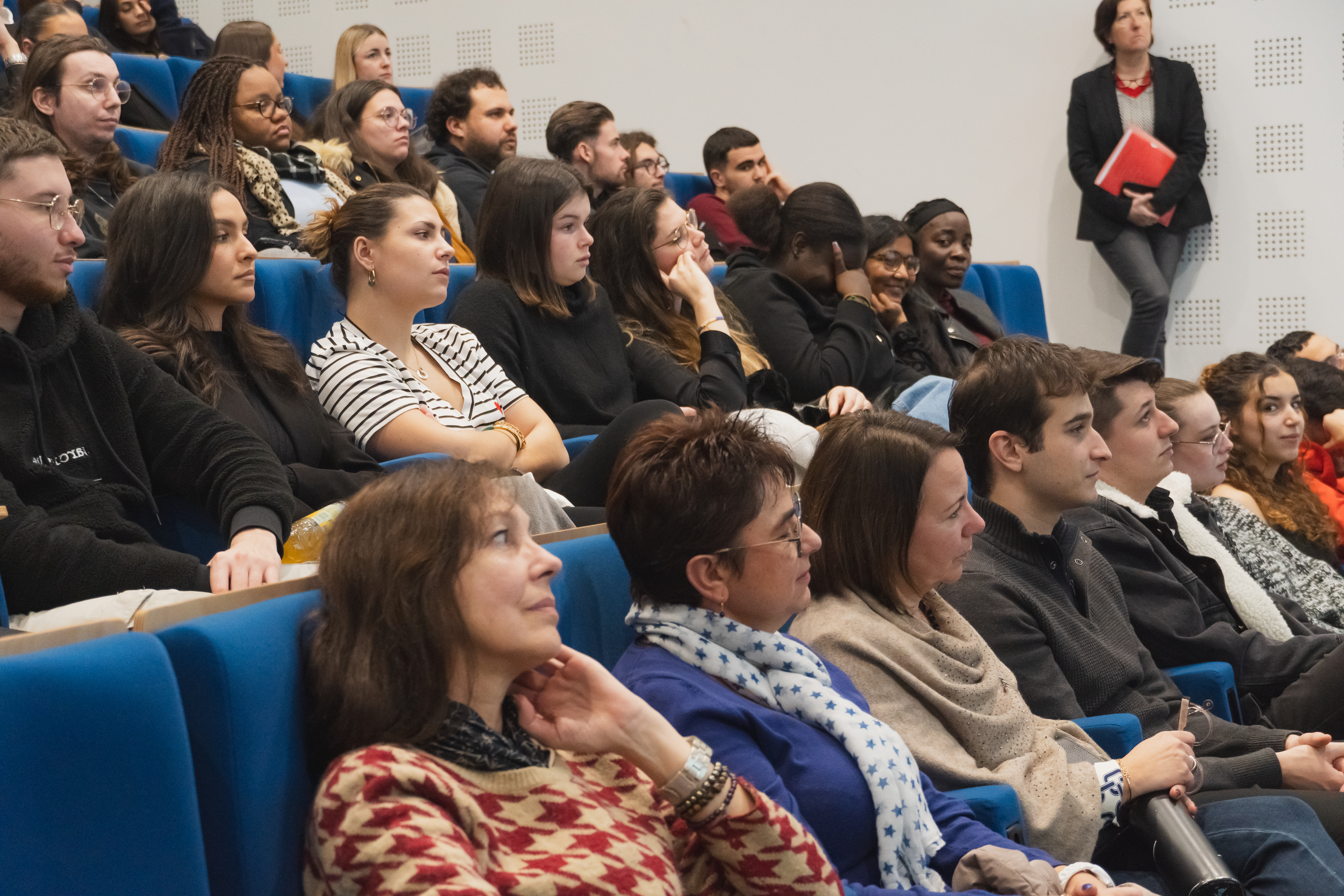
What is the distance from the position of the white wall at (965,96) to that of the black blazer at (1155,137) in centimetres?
13

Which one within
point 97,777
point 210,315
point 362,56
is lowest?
point 97,777

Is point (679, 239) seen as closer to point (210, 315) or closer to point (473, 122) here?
point (210, 315)

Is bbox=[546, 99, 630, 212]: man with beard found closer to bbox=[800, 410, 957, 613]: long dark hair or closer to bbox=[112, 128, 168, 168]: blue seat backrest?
bbox=[112, 128, 168, 168]: blue seat backrest

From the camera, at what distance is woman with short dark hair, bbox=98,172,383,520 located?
1964mm

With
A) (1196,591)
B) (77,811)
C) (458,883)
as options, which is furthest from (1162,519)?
(77,811)

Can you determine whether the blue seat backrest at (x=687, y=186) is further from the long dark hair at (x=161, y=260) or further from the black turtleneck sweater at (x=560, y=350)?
the long dark hair at (x=161, y=260)

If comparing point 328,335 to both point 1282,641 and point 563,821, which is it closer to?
point 563,821

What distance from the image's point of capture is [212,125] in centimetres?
317

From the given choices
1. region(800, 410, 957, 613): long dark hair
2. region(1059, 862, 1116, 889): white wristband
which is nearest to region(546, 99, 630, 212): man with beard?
region(800, 410, 957, 613): long dark hair

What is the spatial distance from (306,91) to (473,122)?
124 cm

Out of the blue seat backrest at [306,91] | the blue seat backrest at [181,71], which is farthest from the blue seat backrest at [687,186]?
the blue seat backrest at [181,71]

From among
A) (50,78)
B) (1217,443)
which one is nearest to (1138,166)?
(1217,443)

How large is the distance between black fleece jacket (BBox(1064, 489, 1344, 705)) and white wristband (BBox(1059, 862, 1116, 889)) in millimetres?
814

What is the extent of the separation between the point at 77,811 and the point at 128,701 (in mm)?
75
